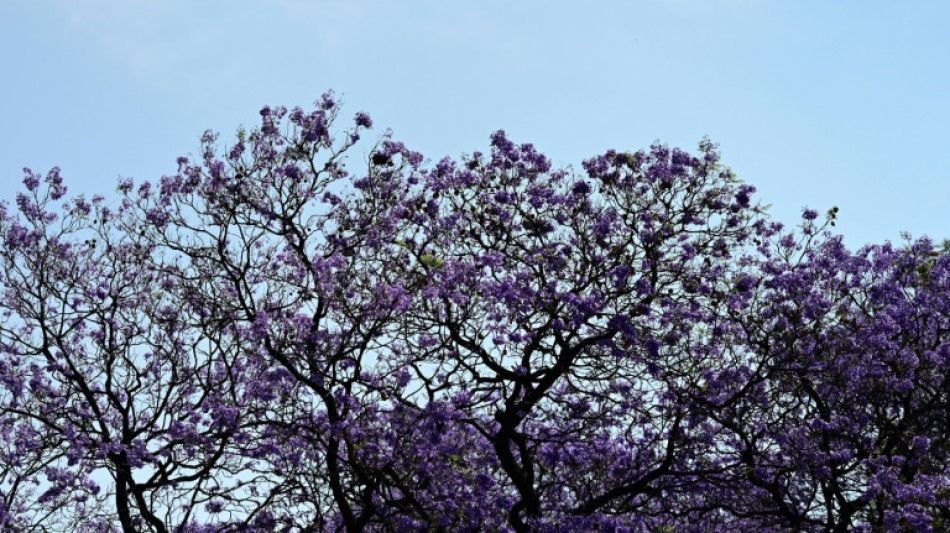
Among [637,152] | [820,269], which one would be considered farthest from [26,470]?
[820,269]

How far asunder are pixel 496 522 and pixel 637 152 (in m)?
5.37

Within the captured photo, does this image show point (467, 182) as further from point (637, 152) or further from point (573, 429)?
point (573, 429)

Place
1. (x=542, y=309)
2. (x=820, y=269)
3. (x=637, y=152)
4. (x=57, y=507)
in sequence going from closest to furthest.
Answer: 1. (x=542, y=309)
2. (x=637, y=152)
3. (x=57, y=507)
4. (x=820, y=269)

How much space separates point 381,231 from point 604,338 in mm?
3592

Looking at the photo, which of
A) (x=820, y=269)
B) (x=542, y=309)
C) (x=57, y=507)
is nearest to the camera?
(x=542, y=309)

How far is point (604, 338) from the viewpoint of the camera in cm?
1259

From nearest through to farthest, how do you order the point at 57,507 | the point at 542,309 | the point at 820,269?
1. the point at 542,309
2. the point at 57,507
3. the point at 820,269

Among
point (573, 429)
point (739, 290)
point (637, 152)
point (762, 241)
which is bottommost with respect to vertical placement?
point (573, 429)

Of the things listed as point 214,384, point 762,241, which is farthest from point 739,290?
point 214,384

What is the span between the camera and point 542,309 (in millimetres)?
12562

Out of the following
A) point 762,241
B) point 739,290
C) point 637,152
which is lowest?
point 739,290

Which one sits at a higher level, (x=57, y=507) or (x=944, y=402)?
(x=57, y=507)

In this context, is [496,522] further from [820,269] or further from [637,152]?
[820,269]

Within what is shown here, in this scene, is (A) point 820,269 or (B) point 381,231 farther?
(A) point 820,269
